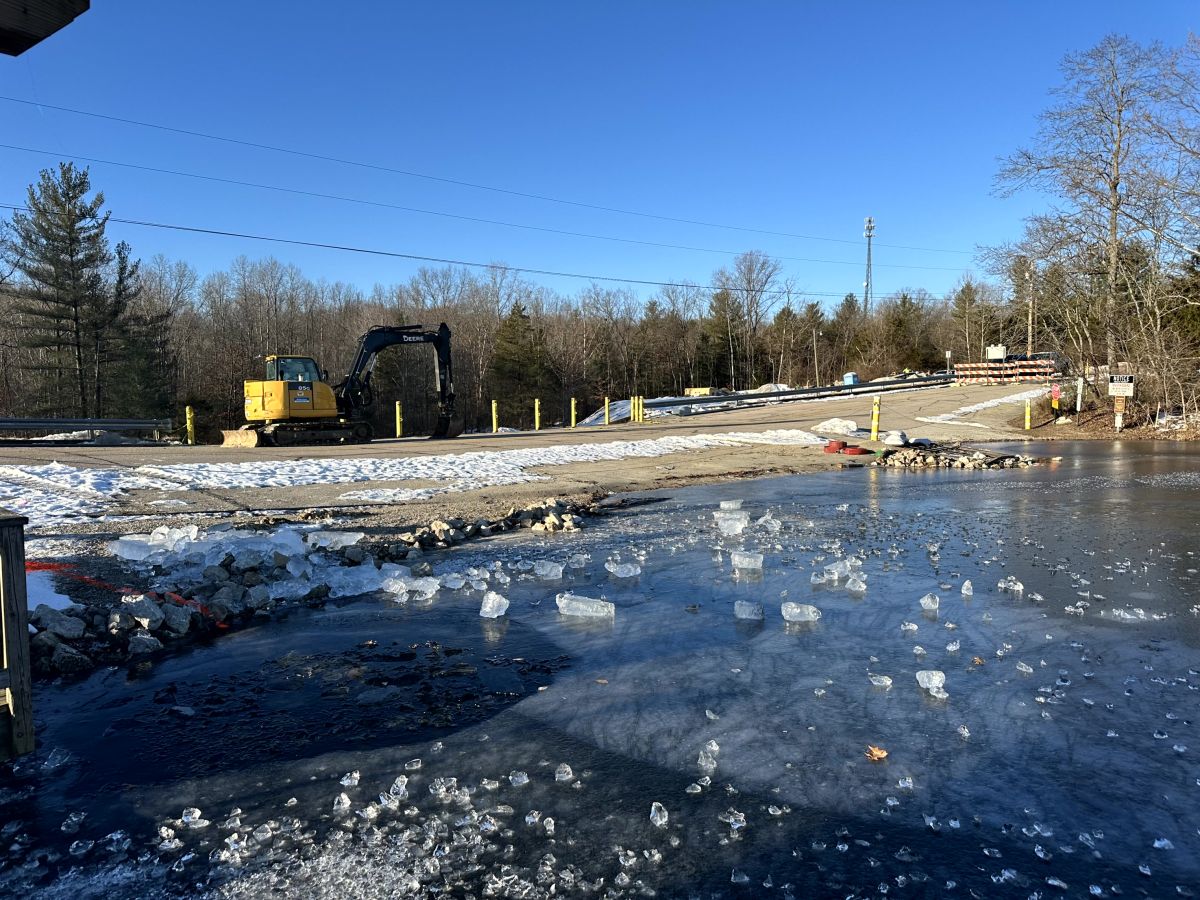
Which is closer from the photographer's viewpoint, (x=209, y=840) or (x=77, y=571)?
(x=209, y=840)

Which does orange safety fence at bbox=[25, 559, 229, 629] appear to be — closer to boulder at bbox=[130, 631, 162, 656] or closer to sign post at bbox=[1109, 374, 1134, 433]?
boulder at bbox=[130, 631, 162, 656]

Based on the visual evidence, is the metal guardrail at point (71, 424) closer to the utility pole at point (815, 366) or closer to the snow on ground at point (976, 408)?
the snow on ground at point (976, 408)

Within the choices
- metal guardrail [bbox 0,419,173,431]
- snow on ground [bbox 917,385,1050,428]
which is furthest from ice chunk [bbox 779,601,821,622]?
metal guardrail [bbox 0,419,173,431]

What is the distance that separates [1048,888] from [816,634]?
2.94 meters

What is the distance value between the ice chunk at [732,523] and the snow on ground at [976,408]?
2363 centimetres

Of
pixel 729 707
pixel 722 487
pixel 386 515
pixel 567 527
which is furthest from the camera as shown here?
pixel 722 487

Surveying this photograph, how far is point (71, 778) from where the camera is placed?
3.84 m

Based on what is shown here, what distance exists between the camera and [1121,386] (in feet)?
87.5

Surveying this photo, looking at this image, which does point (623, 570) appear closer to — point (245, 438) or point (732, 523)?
point (732, 523)

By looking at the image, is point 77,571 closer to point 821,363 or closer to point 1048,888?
point 1048,888

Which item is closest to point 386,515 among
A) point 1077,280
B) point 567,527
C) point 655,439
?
point 567,527

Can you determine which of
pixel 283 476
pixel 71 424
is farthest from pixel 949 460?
pixel 71 424

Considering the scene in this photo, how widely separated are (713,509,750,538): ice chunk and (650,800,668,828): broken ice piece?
21.3 feet

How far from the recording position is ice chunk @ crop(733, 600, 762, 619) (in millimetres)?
6291
